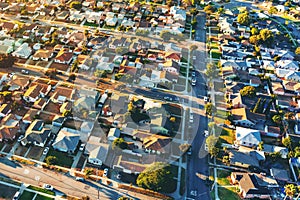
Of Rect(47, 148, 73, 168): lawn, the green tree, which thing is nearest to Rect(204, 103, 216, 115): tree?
the green tree

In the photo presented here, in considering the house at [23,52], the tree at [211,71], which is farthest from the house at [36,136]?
the tree at [211,71]

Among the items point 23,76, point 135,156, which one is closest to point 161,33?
point 23,76

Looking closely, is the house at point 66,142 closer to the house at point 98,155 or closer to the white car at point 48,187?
the house at point 98,155

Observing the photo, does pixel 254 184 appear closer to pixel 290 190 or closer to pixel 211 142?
pixel 290 190

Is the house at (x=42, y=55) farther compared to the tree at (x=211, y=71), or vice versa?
the tree at (x=211, y=71)

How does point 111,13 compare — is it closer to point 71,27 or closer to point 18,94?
point 71,27

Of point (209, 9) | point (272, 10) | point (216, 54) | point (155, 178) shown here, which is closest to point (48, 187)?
point (155, 178)
